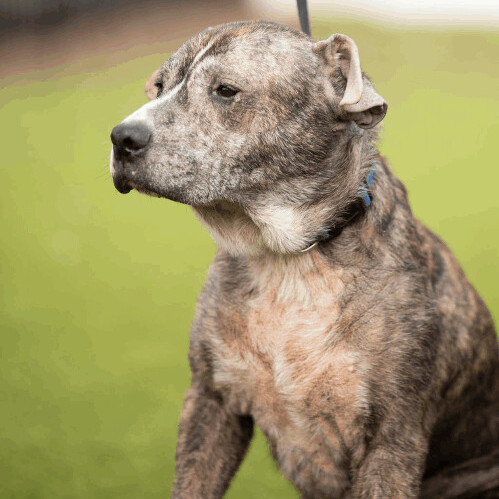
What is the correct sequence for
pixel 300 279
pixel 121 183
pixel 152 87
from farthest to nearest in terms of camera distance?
1. pixel 152 87
2. pixel 300 279
3. pixel 121 183

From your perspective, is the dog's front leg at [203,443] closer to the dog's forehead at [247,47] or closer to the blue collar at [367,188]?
the blue collar at [367,188]

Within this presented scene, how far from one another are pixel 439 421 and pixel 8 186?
18.6 feet

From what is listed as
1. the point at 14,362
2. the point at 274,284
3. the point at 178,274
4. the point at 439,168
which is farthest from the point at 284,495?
the point at 439,168

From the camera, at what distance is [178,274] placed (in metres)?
5.66

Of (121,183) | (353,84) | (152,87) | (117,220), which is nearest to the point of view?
(353,84)

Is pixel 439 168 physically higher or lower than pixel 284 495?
lower

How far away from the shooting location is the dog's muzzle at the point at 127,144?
7.35 feet

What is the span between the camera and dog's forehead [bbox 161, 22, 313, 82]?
2375 mm


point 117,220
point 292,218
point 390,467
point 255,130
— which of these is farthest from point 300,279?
point 117,220

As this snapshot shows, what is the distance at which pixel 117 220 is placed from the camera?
645 cm

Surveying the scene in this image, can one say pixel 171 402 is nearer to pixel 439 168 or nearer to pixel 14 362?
pixel 14 362

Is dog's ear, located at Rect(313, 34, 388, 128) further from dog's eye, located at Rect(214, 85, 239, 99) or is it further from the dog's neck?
dog's eye, located at Rect(214, 85, 239, 99)

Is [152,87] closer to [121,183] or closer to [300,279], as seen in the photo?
[121,183]

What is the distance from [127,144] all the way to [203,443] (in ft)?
3.52
